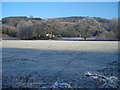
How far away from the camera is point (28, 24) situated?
79.4 feet

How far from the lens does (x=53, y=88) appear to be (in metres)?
1.76

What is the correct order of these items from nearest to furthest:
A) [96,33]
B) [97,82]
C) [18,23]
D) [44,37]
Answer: [97,82], [44,37], [96,33], [18,23]

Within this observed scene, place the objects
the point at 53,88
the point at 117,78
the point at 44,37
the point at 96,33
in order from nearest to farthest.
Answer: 1. the point at 53,88
2. the point at 117,78
3. the point at 44,37
4. the point at 96,33

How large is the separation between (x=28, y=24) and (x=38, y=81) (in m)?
23.0

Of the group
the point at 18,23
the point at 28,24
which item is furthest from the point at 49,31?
the point at 18,23

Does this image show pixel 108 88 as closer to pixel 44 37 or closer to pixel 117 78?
pixel 117 78

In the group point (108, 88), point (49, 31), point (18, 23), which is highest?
point (18, 23)

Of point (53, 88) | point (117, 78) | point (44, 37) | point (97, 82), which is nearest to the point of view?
point (53, 88)

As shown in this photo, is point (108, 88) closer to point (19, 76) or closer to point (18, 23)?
point (19, 76)

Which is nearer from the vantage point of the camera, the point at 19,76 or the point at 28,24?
the point at 19,76

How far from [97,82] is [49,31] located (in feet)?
68.6

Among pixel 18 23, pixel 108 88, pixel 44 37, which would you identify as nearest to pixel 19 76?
pixel 108 88

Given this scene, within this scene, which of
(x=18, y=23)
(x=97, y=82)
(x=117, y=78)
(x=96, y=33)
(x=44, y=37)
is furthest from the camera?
(x=18, y=23)

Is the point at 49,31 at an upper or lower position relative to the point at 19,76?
upper
